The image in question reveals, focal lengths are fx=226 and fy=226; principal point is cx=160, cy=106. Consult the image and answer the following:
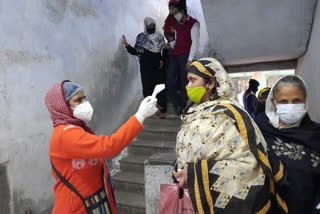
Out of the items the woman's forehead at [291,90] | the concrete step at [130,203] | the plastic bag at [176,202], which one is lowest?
the concrete step at [130,203]

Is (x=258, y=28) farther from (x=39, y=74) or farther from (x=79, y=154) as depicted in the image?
(x=79, y=154)

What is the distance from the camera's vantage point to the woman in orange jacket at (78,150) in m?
1.22

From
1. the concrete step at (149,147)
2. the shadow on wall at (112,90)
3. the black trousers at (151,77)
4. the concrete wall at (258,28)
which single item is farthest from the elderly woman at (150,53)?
the concrete wall at (258,28)

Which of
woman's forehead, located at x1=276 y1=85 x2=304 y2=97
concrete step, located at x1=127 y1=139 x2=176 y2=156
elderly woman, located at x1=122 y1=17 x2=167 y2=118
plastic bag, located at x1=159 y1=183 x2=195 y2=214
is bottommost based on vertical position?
concrete step, located at x1=127 y1=139 x2=176 y2=156

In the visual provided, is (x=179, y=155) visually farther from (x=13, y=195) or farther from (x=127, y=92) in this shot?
(x=127, y=92)

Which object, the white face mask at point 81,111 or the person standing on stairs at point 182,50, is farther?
the person standing on stairs at point 182,50

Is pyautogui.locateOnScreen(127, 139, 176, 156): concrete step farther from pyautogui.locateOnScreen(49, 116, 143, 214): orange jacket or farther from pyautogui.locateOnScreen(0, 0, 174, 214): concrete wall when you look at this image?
pyautogui.locateOnScreen(49, 116, 143, 214): orange jacket

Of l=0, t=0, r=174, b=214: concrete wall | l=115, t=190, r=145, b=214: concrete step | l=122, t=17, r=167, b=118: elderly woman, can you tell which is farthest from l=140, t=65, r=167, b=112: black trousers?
l=115, t=190, r=145, b=214: concrete step

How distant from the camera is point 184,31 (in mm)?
3266

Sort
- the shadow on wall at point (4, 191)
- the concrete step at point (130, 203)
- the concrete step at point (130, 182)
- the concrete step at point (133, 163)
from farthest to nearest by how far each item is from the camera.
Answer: the concrete step at point (133, 163)
the concrete step at point (130, 182)
the concrete step at point (130, 203)
the shadow on wall at point (4, 191)

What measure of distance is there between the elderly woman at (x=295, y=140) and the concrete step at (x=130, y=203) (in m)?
1.81

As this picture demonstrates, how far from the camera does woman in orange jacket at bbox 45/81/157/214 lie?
1.22 meters

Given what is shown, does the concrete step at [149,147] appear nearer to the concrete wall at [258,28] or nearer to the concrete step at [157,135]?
the concrete step at [157,135]

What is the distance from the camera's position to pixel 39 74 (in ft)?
7.82
